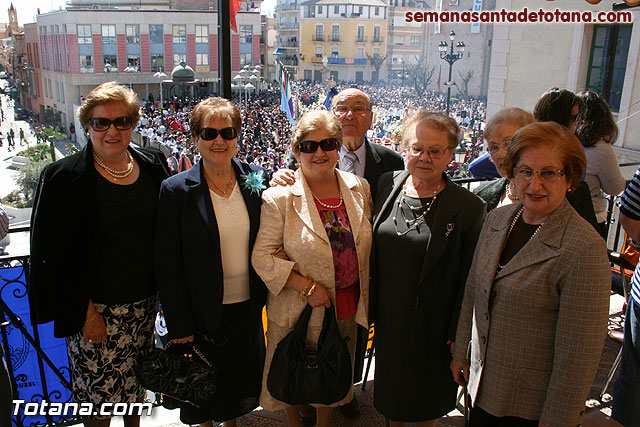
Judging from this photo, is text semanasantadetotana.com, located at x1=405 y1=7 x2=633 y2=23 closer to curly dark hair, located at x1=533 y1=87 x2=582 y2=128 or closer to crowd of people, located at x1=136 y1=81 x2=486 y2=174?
crowd of people, located at x1=136 y1=81 x2=486 y2=174

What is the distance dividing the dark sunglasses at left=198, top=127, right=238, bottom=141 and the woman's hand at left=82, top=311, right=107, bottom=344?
0.82m

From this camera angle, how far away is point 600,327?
1.37m

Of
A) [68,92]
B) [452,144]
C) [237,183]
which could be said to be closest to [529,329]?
[452,144]

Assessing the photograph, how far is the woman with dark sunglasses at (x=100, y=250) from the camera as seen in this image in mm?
1794

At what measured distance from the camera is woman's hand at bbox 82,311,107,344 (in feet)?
6.09

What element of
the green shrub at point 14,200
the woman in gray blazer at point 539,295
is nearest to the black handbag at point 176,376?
the woman in gray blazer at point 539,295

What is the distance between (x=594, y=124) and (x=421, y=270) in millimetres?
1598

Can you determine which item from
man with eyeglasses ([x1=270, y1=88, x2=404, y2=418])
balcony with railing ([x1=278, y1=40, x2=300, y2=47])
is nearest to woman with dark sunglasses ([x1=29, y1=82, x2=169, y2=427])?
man with eyeglasses ([x1=270, y1=88, x2=404, y2=418])

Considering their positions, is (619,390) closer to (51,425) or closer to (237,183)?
(237,183)

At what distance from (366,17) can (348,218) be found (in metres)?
50.2

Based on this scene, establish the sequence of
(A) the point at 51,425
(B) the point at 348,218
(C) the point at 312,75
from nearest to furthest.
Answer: (B) the point at 348,218, (A) the point at 51,425, (C) the point at 312,75

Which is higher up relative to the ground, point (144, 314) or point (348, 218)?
point (348, 218)

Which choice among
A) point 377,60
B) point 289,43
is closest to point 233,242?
point 377,60

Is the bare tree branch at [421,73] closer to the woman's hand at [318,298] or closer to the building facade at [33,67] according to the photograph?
the building facade at [33,67]
